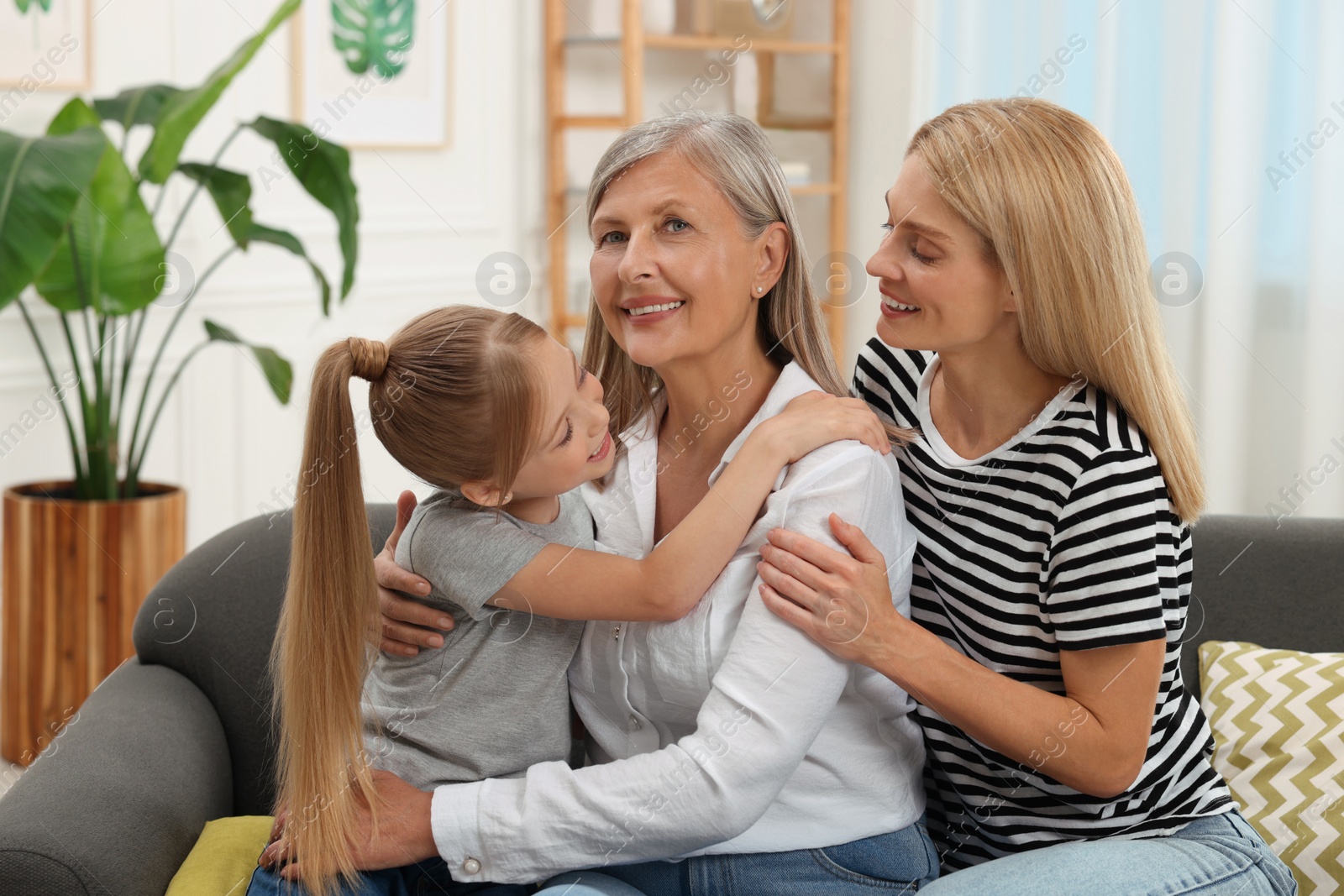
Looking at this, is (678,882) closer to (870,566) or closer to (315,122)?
(870,566)

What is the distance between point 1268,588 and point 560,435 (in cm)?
112

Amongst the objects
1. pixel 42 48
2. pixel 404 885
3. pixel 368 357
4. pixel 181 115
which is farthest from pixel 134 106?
pixel 404 885

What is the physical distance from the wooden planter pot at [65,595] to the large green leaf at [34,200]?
0.72 meters

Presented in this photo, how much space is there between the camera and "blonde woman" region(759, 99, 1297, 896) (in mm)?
1296

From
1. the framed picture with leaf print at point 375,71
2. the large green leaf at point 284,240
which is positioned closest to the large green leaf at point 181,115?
the large green leaf at point 284,240

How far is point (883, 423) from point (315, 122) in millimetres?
2842

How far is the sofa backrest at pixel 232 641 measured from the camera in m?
1.79

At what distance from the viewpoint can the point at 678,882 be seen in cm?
139

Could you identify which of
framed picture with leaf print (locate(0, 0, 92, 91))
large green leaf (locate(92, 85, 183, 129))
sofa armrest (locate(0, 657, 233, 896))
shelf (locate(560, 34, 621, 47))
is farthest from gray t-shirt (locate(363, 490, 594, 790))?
shelf (locate(560, 34, 621, 47))

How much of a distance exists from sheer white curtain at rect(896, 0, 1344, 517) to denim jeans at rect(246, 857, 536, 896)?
2.34m

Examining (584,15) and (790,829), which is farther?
(584,15)

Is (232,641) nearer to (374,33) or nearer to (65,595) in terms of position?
(65,595)

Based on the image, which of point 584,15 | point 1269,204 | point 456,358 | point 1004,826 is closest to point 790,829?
point 1004,826

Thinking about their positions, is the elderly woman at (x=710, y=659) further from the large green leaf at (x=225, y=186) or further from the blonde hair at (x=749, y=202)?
the large green leaf at (x=225, y=186)
